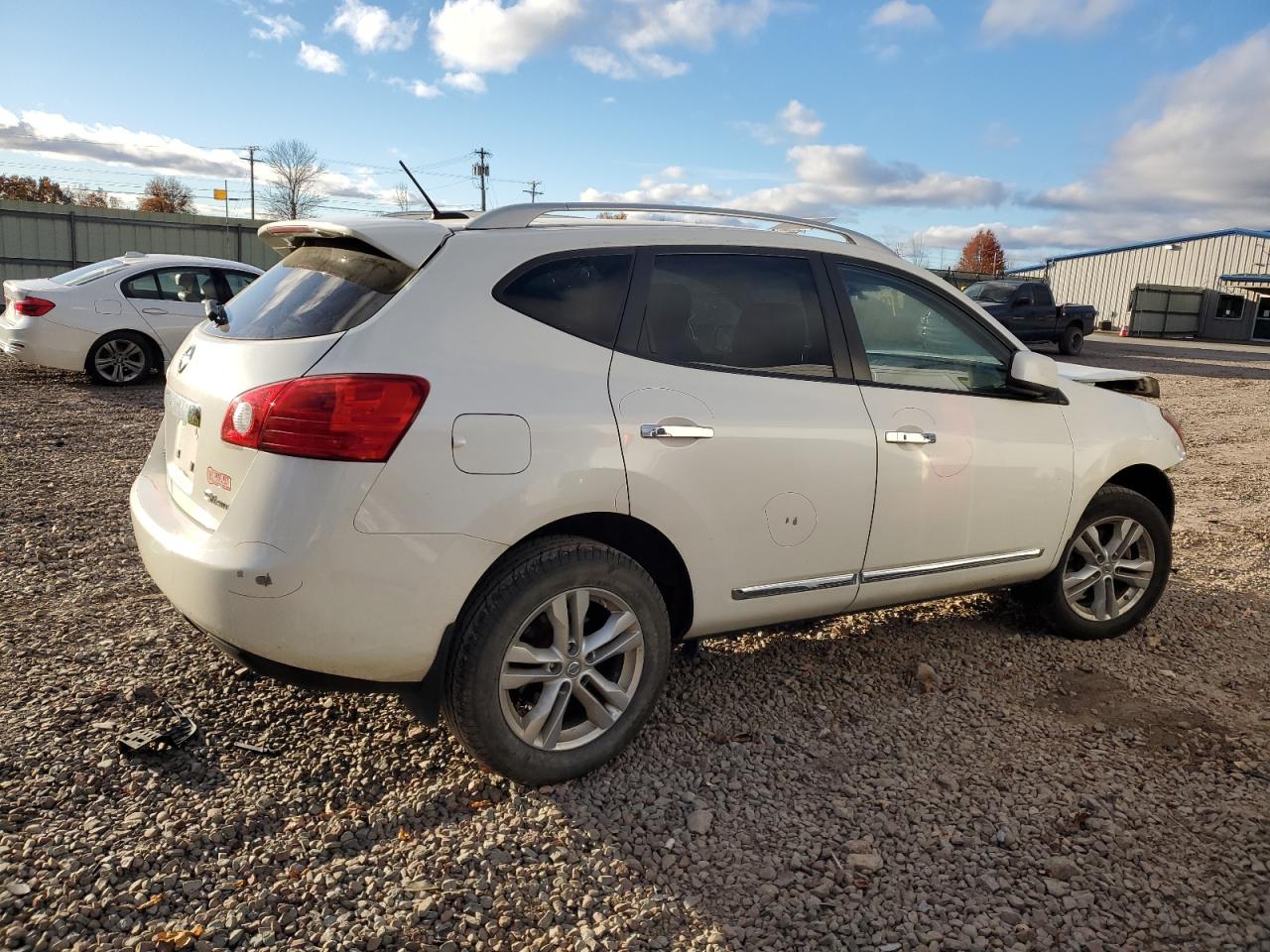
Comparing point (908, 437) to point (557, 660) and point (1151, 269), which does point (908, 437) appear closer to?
point (557, 660)

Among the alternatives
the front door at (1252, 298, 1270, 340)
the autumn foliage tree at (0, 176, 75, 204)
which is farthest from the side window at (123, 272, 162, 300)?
the autumn foliage tree at (0, 176, 75, 204)

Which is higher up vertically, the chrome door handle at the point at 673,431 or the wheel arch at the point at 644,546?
the chrome door handle at the point at 673,431

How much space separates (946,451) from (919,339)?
0.49 m

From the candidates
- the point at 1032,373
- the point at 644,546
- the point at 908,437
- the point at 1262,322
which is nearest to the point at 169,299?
the point at 644,546

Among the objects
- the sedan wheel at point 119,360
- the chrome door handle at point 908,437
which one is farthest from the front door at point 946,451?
the sedan wheel at point 119,360

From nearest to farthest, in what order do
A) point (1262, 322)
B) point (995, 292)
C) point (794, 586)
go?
point (794, 586) < point (995, 292) < point (1262, 322)

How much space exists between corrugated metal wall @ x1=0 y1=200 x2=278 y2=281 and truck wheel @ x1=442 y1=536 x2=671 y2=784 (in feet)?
79.7

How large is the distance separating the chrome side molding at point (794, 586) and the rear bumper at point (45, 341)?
1030cm

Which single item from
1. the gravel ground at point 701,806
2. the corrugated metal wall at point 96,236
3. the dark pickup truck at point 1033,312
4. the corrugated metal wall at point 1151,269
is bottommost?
the gravel ground at point 701,806

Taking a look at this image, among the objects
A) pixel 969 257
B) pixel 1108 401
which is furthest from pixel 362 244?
pixel 969 257

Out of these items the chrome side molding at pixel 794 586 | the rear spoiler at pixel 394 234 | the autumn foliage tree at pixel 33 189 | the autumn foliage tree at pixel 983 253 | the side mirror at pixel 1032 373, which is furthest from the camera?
the autumn foliage tree at pixel 983 253

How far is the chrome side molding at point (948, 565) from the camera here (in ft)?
12.0

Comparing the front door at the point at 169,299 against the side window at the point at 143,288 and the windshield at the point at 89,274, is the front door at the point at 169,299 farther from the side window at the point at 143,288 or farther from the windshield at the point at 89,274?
the windshield at the point at 89,274

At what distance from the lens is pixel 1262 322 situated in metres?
41.7
